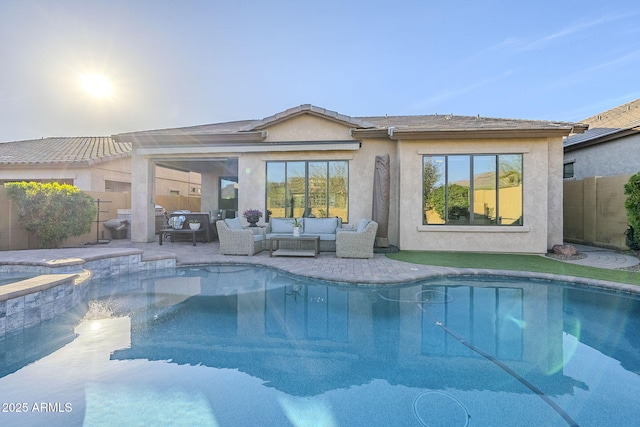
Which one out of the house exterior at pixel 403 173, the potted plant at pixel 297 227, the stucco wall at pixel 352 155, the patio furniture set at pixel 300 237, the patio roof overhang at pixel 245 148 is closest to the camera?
the patio furniture set at pixel 300 237

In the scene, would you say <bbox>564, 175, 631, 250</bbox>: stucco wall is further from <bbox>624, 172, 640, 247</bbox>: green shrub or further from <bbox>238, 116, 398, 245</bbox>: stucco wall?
<bbox>238, 116, 398, 245</bbox>: stucco wall

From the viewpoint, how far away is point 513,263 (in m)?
7.95

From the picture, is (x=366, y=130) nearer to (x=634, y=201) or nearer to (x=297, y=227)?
(x=297, y=227)

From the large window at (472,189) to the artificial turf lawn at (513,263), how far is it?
118cm

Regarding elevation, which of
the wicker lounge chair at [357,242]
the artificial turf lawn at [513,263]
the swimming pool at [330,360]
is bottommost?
the swimming pool at [330,360]

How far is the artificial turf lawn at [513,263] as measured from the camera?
6.61 metres

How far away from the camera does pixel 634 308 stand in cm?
505

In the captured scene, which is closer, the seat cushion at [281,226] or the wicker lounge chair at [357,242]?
the wicker lounge chair at [357,242]

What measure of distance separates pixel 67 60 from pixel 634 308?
53.1ft

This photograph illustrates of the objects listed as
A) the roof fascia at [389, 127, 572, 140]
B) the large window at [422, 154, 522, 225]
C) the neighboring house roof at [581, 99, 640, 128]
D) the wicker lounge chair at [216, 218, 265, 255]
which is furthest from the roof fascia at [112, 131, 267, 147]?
the neighboring house roof at [581, 99, 640, 128]

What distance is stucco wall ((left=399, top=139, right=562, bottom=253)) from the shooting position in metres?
9.31

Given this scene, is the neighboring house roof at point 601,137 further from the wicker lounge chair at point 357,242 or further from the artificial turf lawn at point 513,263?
the wicker lounge chair at point 357,242

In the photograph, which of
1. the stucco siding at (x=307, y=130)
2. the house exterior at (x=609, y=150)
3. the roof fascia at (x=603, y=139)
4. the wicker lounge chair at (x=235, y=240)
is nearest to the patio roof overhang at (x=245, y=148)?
the stucco siding at (x=307, y=130)

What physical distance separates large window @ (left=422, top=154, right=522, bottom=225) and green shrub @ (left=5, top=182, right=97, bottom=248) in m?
11.4
